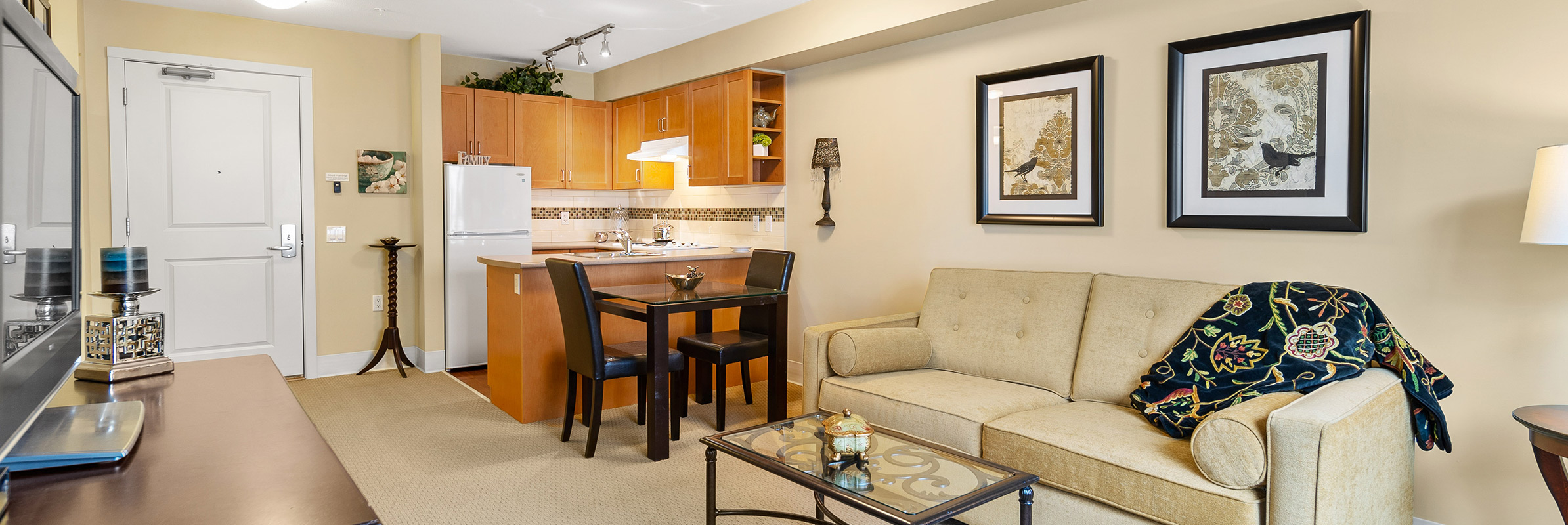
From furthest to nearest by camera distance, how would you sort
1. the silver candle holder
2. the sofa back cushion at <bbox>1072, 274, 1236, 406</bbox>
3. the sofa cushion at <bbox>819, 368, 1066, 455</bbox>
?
the sofa back cushion at <bbox>1072, 274, 1236, 406</bbox>
the sofa cushion at <bbox>819, 368, 1066, 455</bbox>
the silver candle holder

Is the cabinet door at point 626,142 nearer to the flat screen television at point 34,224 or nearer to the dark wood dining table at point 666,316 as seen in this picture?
the dark wood dining table at point 666,316

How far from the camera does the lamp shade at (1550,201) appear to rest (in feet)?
6.81

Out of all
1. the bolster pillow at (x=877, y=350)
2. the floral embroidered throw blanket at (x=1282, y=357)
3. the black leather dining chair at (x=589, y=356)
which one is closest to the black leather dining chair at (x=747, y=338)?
the black leather dining chair at (x=589, y=356)

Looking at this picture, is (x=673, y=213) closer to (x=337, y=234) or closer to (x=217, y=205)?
(x=337, y=234)

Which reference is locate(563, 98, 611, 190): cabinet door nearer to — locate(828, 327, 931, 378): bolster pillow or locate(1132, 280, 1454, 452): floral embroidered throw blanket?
locate(828, 327, 931, 378): bolster pillow

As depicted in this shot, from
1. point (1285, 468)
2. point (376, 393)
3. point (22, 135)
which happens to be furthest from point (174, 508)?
point (376, 393)

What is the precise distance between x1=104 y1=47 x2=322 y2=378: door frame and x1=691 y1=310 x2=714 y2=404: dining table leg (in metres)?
2.60

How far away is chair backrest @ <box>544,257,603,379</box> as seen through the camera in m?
3.46

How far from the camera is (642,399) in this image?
3.99 meters

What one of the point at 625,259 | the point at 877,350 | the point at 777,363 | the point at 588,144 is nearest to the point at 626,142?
the point at 588,144

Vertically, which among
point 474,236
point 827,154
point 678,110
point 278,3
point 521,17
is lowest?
point 474,236

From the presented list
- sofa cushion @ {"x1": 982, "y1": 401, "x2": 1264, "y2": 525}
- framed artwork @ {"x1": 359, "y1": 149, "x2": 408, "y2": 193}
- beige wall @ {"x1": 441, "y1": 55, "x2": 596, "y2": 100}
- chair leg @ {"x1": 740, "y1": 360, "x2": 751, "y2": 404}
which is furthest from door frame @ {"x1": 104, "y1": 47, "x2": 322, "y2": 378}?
sofa cushion @ {"x1": 982, "y1": 401, "x2": 1264, "y2": 525}

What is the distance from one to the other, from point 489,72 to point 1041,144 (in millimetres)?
4177

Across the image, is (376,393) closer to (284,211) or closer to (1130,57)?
(284,211)
